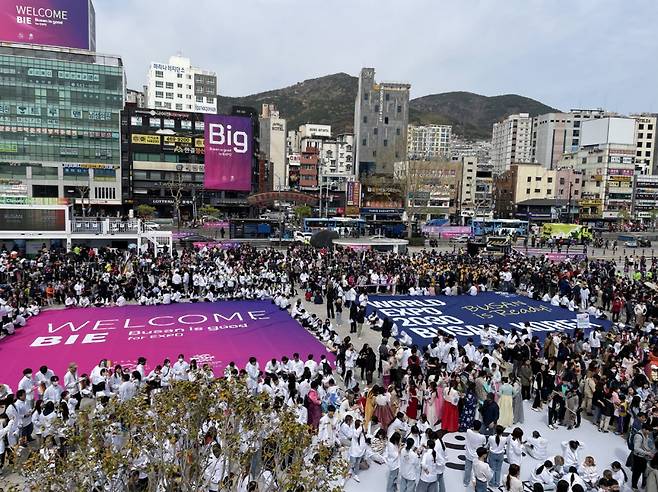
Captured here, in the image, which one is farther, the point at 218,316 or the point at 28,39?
the point at 28,39

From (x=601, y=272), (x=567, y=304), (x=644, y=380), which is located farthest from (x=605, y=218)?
(x=644, y=380)

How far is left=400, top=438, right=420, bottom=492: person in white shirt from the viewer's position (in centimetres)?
786

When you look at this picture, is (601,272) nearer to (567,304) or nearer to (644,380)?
(567,304)

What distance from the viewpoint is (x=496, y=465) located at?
28.1 ft

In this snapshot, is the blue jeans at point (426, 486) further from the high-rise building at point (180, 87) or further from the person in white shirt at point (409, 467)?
the high-rise building at point (180, 87)

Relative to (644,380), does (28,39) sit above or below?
above

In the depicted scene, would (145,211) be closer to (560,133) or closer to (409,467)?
(409,467)

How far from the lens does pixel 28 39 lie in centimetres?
6106

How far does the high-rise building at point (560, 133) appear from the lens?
102688 millimetres

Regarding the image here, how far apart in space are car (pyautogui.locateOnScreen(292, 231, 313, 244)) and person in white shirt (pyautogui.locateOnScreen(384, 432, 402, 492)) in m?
35.0

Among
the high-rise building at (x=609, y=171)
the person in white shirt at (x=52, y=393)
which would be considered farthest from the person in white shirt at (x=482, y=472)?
the high-rise building at (x=609, y=171)

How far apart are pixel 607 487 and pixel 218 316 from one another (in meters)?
14.7

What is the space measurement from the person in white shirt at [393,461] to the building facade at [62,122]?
210ft

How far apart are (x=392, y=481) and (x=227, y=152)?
215ft
